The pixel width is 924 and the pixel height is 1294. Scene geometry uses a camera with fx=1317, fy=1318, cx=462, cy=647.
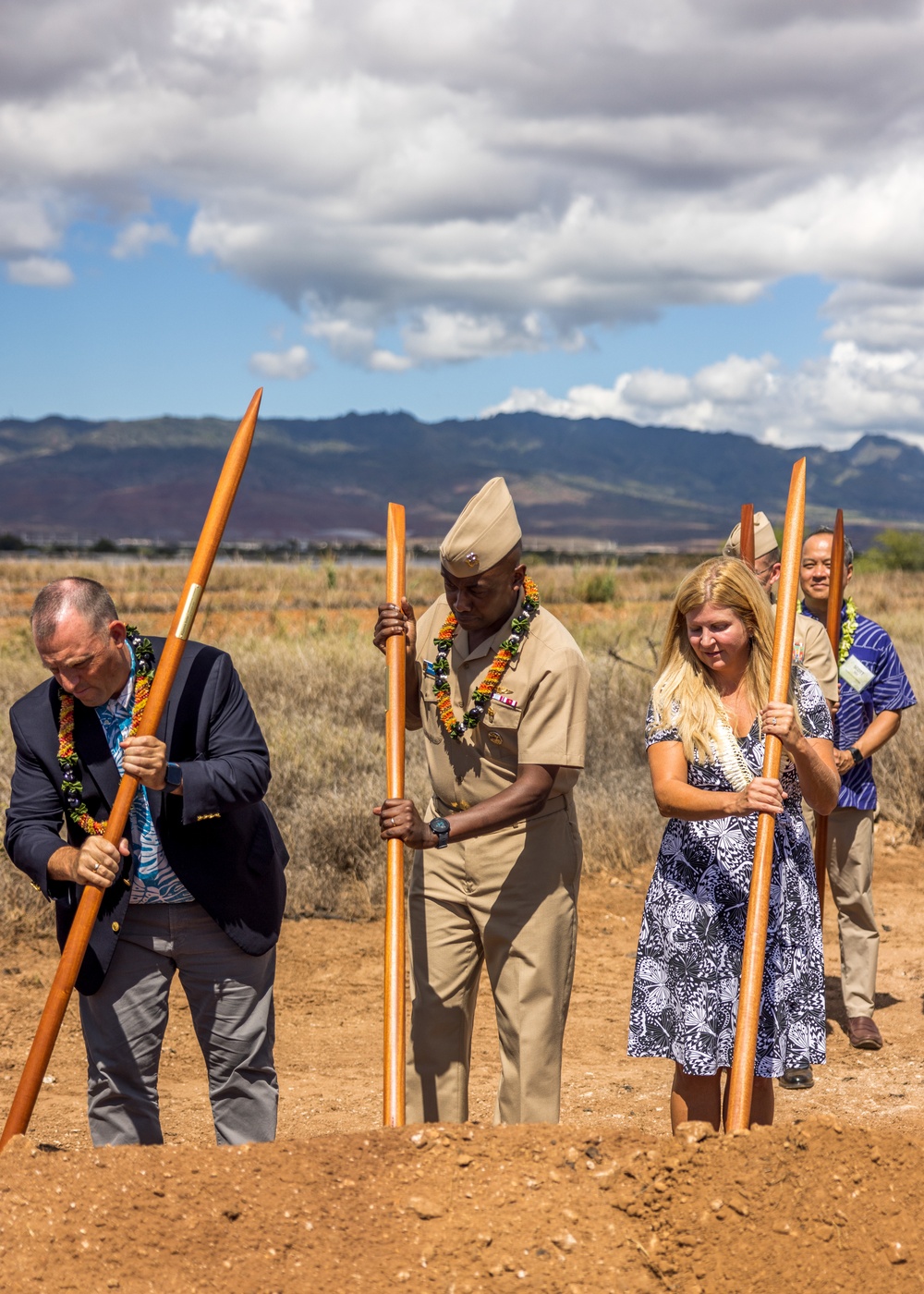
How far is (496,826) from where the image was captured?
3.34 metres

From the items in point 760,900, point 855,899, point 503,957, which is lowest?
point 855,899

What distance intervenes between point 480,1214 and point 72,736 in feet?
5.22

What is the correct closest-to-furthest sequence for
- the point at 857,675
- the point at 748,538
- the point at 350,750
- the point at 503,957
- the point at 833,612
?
1. the point at 503,957
2. the point at 748,538
3. the point at 833,612
4. the point at 857,675
5. the point at 350,750

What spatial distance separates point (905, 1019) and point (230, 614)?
15039 millimetres

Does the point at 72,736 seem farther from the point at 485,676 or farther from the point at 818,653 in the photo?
the point at 818,653

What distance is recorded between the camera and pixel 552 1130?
2814mm

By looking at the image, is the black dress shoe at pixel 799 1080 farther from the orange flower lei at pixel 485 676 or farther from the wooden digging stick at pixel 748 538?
the orange flower lei at pixel 485 676

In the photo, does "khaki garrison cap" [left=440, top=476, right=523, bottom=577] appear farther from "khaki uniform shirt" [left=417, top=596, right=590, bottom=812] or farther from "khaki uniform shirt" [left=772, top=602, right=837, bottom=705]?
"khaki uniform shirt" [left=772, top=602, right=837, bottom=705]

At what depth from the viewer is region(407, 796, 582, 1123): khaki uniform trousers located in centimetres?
350

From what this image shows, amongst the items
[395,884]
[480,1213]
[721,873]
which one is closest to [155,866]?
[395,884]

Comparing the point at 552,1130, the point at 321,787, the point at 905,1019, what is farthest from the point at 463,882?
the point at 321,787

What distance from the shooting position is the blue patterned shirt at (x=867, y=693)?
5445 millimetres

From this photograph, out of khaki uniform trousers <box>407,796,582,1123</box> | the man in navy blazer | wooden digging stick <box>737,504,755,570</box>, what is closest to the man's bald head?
the man in navy blazer

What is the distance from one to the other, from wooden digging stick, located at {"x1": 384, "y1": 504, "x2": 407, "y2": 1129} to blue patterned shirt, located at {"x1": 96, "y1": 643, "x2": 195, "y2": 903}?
556mm
